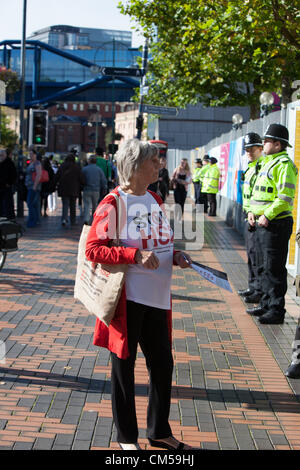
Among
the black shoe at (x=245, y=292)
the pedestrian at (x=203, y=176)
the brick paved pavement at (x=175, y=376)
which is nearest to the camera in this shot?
the brick paved pavement at (x=175, y=376)

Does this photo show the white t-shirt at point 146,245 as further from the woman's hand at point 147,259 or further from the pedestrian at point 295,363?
the pedestrian at point 295,363

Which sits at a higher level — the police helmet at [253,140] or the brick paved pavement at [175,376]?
the police helmet at [253,140]

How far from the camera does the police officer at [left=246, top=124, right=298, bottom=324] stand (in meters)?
7.11

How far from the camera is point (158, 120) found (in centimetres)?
5047

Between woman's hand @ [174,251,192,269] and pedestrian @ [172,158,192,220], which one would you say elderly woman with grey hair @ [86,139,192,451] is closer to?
woman's hand @ [174,251,192,269]

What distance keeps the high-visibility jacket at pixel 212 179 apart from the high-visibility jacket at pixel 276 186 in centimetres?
1410

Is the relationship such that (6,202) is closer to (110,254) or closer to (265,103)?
(265,103)

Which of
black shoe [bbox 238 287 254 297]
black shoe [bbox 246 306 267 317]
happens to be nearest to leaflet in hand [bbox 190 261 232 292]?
black shoe [bbox 246 306 267 317]

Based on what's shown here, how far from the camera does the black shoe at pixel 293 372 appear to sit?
5.70 metres

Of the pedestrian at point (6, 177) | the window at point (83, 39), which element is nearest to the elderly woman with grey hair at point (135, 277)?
the pedestrian at point (6, 177)

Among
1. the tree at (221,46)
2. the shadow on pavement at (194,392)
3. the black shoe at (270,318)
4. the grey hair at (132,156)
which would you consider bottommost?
the shadow on pavement at (194,392)

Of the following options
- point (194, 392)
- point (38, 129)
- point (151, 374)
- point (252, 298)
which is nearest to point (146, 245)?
point (151, 374)

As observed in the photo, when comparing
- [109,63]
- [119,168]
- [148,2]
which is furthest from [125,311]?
[109,63]
